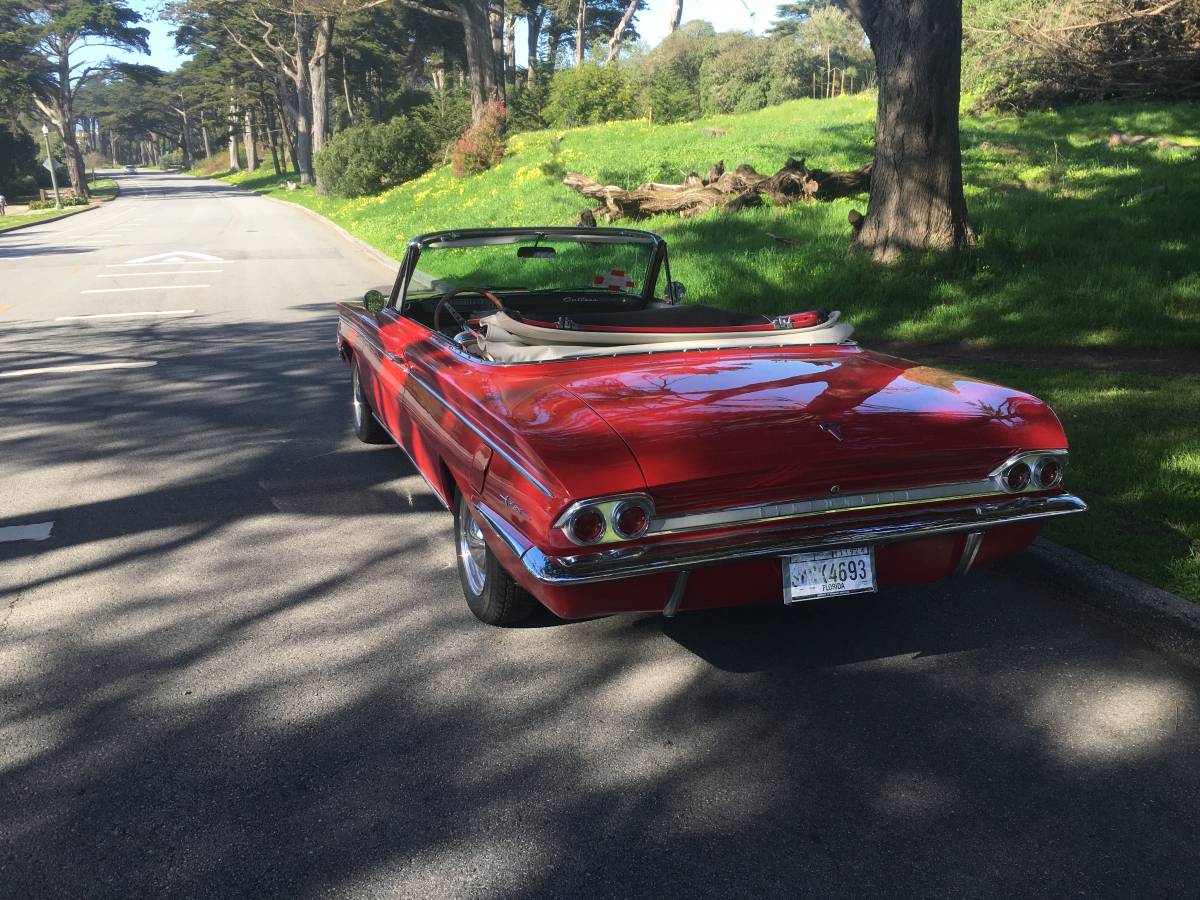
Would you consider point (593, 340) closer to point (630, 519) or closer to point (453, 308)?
point (453, 308)

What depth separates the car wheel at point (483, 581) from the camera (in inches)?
145

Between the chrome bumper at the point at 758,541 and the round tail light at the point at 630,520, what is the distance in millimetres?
51

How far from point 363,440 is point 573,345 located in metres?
2.96

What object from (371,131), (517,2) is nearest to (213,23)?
(517,2)

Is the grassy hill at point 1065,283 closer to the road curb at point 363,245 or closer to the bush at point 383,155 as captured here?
the road curb at point 363,245

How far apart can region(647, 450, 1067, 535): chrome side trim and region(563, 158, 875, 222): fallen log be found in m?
11.7

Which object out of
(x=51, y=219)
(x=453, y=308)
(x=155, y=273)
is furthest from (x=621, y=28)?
(x=453, y=308)

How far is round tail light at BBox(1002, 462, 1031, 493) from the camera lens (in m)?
3.37

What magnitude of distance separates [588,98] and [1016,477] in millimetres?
39982

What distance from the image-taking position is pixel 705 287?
10.9 meters

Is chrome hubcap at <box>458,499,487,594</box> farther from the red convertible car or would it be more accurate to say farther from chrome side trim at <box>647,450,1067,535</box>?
chrome side trim at <box>647,450,1067,535</box>

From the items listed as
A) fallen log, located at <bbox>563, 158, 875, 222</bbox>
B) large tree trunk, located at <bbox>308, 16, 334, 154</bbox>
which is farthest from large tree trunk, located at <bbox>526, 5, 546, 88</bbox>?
fallen log, located at <bbox>563, 158, 875, 222</bbox>

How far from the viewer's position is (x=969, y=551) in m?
3.39

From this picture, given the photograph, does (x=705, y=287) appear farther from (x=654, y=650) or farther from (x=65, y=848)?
(x=65, y=848)
